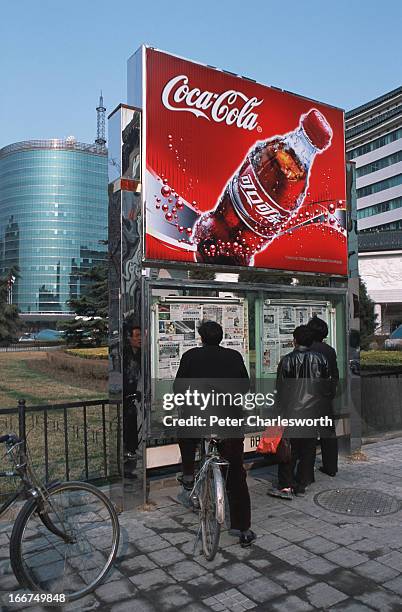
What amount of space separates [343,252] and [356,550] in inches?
171

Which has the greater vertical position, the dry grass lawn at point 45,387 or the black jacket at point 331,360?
the black jacket at point 331,360

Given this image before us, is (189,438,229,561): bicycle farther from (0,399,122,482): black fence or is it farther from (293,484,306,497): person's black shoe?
(293,484,306,497): person's black shoe

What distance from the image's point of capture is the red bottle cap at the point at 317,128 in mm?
7039

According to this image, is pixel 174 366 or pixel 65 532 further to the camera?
pixel 174 366

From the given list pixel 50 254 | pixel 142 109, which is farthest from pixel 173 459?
pixel 50 254

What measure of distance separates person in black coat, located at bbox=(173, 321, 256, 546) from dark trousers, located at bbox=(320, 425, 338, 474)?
6.89 ft

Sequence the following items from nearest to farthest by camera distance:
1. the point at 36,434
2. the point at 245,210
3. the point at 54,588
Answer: the point at 54,588, the point at 245,210, the point at 36,434

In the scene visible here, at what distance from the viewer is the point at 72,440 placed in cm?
923

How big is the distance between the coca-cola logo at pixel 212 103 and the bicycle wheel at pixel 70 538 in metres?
4.12

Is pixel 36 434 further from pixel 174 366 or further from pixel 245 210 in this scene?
pixel 245 210

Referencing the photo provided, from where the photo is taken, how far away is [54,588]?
356 cm

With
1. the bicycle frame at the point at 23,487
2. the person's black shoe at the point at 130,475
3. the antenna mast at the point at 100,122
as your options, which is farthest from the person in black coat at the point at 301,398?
the antenna mast at the point at 100,122

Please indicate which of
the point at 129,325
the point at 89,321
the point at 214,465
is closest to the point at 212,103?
the point at 129,325

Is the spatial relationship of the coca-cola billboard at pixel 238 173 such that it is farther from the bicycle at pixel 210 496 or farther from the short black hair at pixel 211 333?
the bicycle at pixel 210 496
